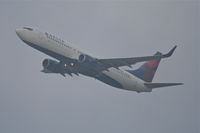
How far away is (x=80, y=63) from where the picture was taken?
2881 cm

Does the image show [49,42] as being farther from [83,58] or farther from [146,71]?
[146,71]

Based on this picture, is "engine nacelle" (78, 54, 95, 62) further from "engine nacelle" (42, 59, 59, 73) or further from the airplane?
"engine nacelle" (42, 59, 59, 73)

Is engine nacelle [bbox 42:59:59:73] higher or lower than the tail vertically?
lower

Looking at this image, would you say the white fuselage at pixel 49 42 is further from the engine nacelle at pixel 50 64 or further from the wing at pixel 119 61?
the engine nacelle at pixel 50 64

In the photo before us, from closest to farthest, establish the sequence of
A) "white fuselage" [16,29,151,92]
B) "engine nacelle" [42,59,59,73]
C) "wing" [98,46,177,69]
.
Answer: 1. "white fuselage" [16,29,151,92]
2. "wing" [98,46,177,69]
3. "engine nacelle" [42,59,59,73]

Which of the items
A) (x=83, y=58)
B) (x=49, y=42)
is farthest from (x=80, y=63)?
(x=49, y=42)

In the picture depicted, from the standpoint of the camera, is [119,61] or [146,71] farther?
[146,71]

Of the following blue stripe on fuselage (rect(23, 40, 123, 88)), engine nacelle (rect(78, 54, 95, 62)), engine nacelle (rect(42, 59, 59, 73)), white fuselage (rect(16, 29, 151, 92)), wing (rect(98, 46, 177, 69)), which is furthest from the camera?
Answer: engine nacelle (rect(42, 59, 59, 73))

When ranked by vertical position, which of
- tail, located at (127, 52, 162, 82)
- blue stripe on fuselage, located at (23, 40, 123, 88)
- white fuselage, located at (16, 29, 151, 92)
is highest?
tail, located at (127, 52, 162, 82)

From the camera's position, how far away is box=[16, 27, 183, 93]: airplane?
1110 inches

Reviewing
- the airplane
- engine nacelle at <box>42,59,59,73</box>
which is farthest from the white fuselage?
engine nacelle at <box>42,59,59,73</box>

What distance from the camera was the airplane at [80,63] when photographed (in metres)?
28.2

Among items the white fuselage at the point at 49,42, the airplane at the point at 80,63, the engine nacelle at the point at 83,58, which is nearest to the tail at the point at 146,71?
the airplane at the point at 80,63

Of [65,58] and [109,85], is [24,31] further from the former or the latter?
[109,85]
